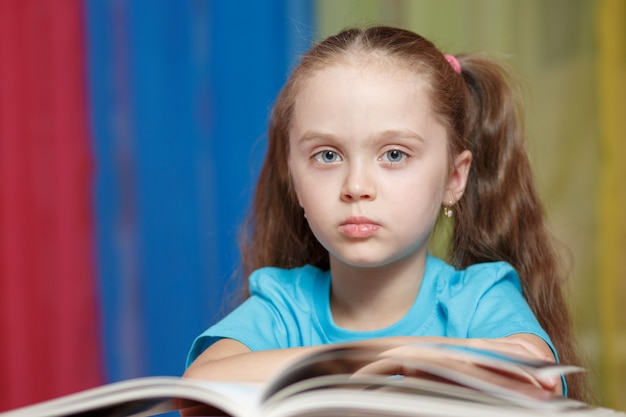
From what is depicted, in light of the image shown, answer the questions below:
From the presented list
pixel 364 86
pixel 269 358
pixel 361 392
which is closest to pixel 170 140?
pixel 364 86

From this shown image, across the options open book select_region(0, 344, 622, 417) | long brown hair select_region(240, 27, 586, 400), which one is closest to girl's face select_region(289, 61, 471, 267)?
long brown hair select_region(240, 27, 586, 400)

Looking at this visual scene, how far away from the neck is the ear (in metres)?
0.10

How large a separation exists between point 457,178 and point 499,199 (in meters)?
0.11

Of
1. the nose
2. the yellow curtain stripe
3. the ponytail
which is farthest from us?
the yellow curtain stripe

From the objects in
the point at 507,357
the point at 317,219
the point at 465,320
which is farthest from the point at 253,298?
the point at 507,357

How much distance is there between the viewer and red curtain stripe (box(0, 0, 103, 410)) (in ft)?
6.82

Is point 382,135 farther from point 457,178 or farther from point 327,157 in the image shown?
point 457,178

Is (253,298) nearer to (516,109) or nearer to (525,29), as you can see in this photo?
(516,109)

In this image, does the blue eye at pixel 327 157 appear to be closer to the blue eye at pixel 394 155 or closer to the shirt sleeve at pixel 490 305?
the blue eye at pixel 394 155

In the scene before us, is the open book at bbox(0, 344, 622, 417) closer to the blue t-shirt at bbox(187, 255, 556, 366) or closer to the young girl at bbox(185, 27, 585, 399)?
the young girl at bbox(185, 27, 585, 399)

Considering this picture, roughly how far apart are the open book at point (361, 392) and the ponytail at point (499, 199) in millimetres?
530

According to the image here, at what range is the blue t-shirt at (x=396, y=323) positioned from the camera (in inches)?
44.3

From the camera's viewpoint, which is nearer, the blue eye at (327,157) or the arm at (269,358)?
the arm at (269,358)

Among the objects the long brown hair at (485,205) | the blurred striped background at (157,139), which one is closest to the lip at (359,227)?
the long brown hair at (485,205)
